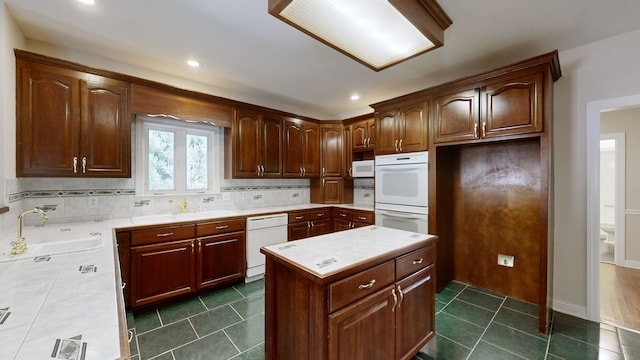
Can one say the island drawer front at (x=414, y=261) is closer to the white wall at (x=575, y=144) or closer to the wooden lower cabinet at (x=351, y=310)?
the wooden lower cabinet at (x=351, y=310)

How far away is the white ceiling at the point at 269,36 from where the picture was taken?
1836 millimetres

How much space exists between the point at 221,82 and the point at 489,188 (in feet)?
11.5

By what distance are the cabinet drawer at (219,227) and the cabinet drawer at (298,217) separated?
2.27ft

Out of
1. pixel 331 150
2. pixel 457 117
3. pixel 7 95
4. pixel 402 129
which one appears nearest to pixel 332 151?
pixel 331 150

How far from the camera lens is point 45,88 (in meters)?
2.15

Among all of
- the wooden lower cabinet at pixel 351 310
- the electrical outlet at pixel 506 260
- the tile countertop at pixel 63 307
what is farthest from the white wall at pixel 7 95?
the electrical outlet at pixel 506 260

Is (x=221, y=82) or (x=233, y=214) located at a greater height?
→ (x=221, y=82)

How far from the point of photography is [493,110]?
238 centimetres

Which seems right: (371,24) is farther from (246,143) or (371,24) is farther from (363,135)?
(363,135)

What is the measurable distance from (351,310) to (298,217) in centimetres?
240

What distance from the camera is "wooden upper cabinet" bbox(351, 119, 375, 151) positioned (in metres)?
3.88

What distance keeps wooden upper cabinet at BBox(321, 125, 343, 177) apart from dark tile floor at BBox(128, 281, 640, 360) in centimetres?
232

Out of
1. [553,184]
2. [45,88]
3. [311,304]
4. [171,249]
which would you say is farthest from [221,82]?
[553,184]

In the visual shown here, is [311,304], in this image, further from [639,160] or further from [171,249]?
[639,160]
